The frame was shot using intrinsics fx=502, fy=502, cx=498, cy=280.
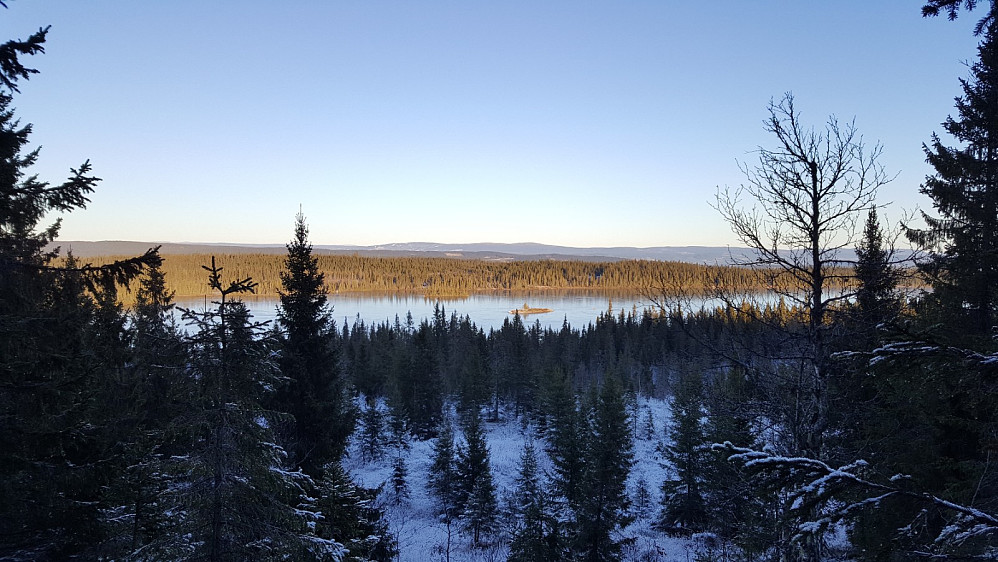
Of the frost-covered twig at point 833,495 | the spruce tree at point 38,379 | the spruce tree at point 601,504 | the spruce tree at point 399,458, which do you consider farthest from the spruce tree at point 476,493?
the frost-covered twig at point 833,495

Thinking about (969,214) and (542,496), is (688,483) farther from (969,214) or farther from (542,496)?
(969,214)

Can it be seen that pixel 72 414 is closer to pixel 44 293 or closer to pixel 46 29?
pixel 44 293

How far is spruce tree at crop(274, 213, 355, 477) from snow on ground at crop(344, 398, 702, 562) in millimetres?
1839

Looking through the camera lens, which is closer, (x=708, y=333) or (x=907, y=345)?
(x=907, y=345)

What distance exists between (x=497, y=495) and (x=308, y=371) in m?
20.1

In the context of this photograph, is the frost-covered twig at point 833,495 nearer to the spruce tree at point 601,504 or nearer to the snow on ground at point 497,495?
the snow on ground at point 497,495

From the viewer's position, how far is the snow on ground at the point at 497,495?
21.9m

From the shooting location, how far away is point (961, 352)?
278cm

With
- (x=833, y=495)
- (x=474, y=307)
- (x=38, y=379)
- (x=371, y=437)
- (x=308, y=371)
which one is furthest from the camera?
(x=474, y=307)

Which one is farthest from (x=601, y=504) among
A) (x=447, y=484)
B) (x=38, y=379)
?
(x=38, y=379)

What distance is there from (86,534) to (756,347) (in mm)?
10747

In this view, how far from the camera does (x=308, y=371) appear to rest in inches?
513

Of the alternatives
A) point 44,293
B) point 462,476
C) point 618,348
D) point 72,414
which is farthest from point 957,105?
point 618,348

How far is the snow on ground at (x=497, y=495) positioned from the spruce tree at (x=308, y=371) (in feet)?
6.03
